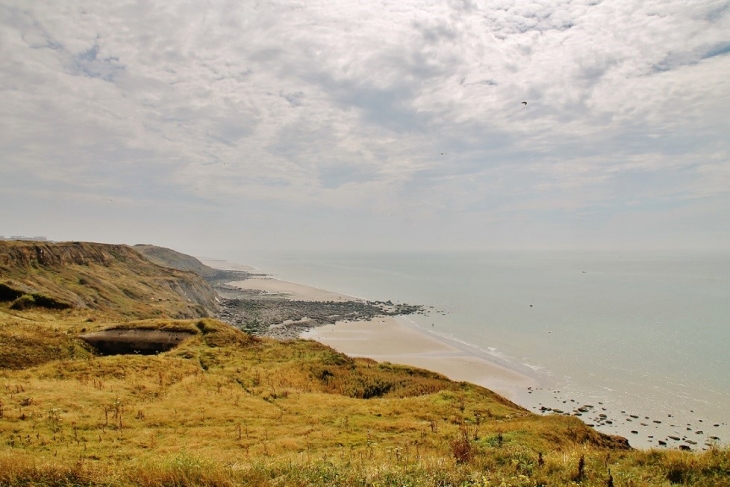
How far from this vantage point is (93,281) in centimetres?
7119

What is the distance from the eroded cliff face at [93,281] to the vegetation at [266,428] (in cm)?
2252

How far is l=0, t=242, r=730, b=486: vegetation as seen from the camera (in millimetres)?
9539

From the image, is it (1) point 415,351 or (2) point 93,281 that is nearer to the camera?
(1) point 415,351

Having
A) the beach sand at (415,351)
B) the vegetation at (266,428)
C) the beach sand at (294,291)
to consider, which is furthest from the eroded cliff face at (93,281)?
the beach sand at (294,291)

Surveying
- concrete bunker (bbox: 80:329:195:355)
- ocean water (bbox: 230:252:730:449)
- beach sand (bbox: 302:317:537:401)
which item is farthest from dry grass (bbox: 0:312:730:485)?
ocean water (bbox: 230:252:730:449)

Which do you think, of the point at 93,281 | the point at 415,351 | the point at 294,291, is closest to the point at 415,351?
the point at 415,351

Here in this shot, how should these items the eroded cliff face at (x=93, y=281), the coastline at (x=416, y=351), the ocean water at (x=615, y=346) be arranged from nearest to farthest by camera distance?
the ocean water at (x=615, y=346) < the coastline at (x=416, y=351) < the eroded cliff face at (x=93, y=281)

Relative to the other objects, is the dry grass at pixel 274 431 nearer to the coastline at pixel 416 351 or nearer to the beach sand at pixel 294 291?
the coastline at pixel 416 351

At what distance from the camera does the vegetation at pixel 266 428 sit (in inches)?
376

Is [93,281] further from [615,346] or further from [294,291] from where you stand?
[615,346]

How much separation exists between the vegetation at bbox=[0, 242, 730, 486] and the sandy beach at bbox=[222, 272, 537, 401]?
23.9 meters

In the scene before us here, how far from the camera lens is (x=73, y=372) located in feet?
76.1

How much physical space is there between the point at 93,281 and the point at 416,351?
57521mm

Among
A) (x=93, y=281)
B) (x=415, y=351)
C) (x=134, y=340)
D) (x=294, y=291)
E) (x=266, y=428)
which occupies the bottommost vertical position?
(x=415, y=351)
